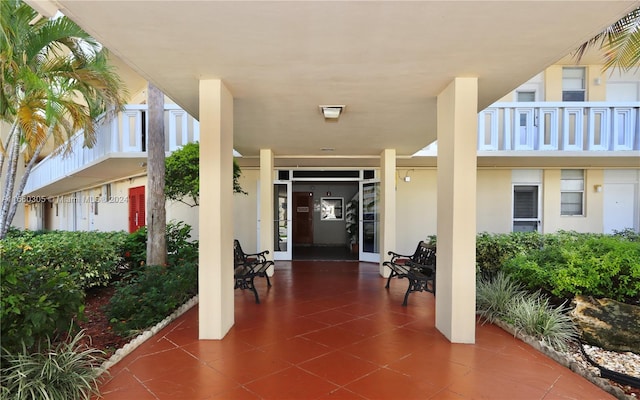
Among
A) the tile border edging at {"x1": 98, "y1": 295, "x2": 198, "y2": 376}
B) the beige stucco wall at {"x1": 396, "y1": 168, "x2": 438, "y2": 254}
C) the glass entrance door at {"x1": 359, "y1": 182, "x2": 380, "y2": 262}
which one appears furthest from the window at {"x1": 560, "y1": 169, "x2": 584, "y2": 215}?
the tile border edging at {"x1": 98, "y1": 295, "x2": 198, "y2": 376}

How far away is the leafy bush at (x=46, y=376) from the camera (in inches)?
89.9

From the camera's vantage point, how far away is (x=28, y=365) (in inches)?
95.9

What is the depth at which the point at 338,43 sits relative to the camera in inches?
106

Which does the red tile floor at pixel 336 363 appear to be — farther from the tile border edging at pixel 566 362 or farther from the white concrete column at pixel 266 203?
the white concrete column at pixel 266 203

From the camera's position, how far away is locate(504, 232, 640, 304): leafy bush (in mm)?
3898

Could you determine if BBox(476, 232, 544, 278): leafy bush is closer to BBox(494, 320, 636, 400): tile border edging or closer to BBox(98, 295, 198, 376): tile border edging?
BBox(494, 320, 636, 400): tile border edging

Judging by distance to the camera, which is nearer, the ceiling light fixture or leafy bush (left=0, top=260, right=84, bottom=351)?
leafy bush (left=0, top=260, right=84, bottom=351)

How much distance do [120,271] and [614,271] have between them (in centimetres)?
748

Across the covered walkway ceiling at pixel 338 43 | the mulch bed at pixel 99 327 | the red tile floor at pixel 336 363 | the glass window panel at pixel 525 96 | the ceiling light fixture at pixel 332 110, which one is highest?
the glass window panel at pixel 525 96

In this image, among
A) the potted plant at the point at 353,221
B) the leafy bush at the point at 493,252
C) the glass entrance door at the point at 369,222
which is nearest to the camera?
the leafy bush at the point at 493,252

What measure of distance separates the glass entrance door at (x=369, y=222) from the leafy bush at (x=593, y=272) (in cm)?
430

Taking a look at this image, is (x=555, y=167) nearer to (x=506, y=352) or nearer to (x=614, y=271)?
(x=614, y=271)

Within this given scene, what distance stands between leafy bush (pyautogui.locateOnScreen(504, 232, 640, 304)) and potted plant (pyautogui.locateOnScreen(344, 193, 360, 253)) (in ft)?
18.3

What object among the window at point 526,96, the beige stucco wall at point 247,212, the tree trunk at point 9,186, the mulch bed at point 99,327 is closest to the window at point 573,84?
the window at point 526,96
